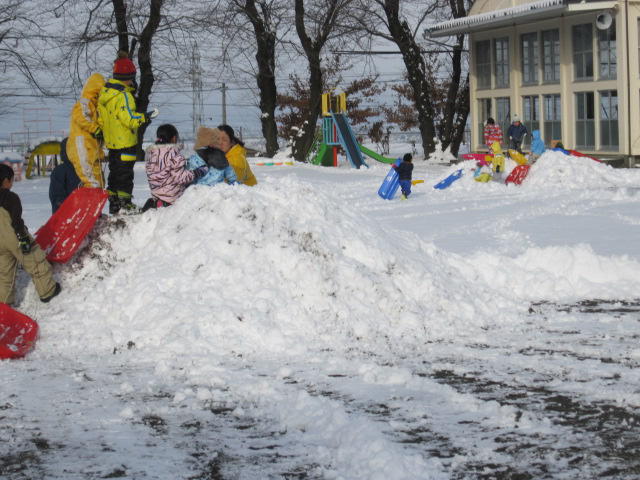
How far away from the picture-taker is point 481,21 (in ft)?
109

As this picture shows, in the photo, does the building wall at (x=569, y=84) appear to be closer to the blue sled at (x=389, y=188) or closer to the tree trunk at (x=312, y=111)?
the tree trunk at (x=312, y=111)

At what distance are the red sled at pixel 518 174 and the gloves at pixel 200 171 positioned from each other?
12.6 m

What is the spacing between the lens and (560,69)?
32.1m

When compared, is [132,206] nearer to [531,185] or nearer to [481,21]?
[531,185]

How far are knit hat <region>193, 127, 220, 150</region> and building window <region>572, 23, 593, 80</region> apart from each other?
23.4 metres

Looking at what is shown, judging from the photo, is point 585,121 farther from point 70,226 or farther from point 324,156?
point 70,226

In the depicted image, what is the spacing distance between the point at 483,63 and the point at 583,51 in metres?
5.80

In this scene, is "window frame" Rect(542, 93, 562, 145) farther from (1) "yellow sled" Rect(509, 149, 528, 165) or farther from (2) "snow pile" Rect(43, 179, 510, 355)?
(2) "snow pile" Rect(43, 179, 510, 355)

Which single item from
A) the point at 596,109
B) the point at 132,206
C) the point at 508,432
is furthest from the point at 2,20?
the point at 508,432

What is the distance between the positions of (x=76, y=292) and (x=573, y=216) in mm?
9261

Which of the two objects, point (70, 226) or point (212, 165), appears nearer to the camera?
point (70, 226)

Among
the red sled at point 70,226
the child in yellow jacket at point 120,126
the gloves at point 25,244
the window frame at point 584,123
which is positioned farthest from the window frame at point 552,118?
the gloves at point 25,244

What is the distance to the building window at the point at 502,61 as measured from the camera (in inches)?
1383

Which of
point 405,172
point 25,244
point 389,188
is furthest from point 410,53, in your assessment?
point 25,244
